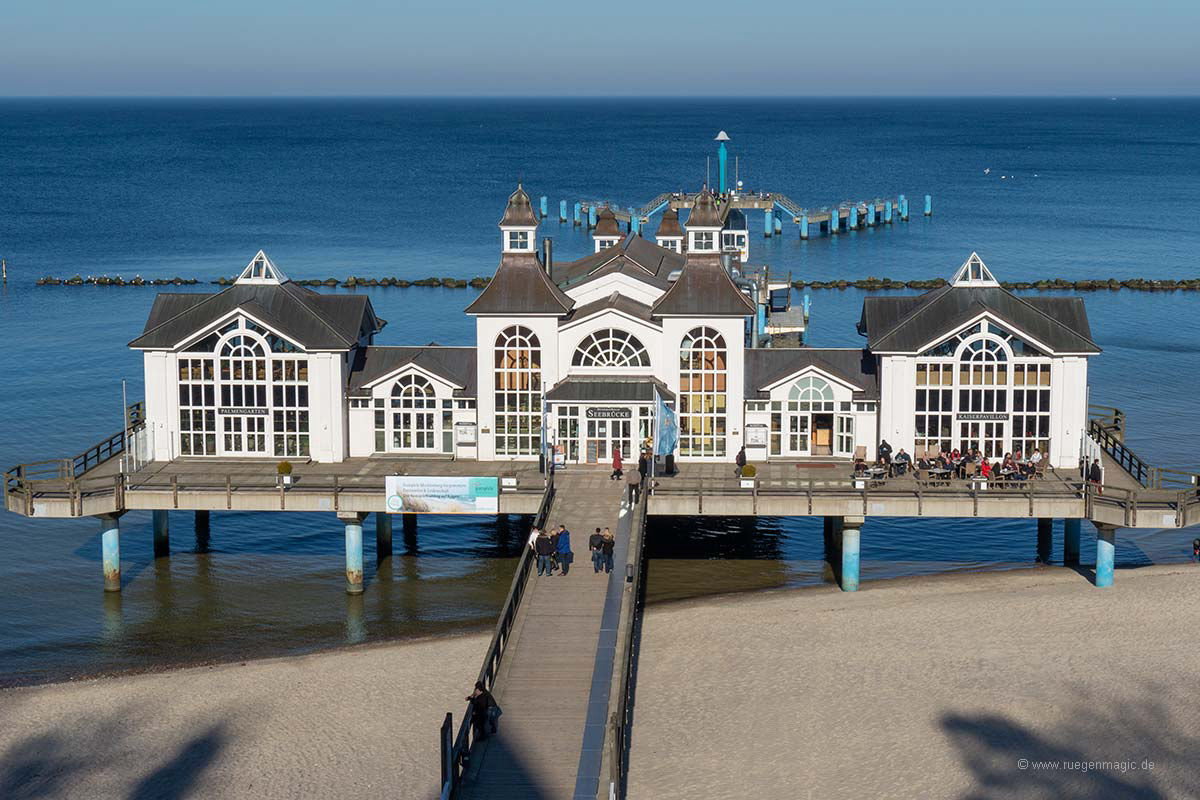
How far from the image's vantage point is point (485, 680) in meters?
29.9

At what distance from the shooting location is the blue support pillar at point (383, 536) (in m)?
47.3

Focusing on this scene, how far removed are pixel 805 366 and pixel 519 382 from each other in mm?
8024

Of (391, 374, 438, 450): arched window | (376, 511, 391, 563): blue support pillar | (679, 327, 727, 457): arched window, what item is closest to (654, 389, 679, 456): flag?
(679, 327, 727, 457): arched window

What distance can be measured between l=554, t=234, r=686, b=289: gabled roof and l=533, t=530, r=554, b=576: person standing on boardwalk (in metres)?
14.9

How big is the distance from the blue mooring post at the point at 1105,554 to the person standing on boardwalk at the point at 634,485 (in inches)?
458

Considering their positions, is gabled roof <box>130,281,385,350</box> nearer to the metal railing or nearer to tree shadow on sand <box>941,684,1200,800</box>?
the metal railing

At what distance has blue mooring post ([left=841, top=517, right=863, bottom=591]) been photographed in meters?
42.9

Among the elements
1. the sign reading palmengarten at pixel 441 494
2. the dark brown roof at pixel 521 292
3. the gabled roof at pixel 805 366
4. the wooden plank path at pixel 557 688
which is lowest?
the wooden plank path at pixel 557 688

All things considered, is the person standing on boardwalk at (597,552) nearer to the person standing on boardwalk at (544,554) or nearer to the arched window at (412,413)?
the person standing on boardwalk at (544,554)

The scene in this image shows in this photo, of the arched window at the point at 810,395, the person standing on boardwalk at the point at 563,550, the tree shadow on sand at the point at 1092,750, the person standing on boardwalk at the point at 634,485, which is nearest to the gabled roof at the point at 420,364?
the person standing on boardwalk at the point at 634,485

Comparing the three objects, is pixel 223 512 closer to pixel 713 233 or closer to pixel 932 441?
pixel 713 233

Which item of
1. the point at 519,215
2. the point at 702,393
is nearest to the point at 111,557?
the point at 519,215

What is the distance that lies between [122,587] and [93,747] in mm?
12629

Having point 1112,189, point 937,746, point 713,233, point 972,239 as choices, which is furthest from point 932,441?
point 1112,189
